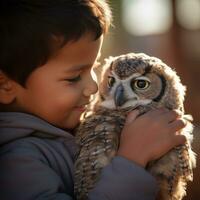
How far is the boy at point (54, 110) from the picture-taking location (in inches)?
53.1

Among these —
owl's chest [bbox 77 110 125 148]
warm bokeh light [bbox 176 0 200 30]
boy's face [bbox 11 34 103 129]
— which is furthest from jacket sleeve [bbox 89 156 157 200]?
warm bokeh light [bbox 176 0 200 30]

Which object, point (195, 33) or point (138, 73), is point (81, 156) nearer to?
point (138, 73)

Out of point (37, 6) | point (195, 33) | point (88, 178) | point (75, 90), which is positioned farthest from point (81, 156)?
point (195, 33)

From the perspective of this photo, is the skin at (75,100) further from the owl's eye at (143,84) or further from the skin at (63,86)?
the owl's eye at (143,84)

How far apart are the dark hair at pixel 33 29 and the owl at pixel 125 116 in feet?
0.80

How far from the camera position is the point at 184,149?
1518mm

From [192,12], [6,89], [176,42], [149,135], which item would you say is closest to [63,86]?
[6,89]

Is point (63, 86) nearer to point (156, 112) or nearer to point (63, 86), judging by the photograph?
point (63, 86)

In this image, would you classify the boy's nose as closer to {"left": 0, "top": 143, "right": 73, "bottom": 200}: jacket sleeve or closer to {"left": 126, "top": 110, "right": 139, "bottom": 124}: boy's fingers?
{"left": 126, "top": 110, "right": 139, "bottom": 124}: boy's fingers

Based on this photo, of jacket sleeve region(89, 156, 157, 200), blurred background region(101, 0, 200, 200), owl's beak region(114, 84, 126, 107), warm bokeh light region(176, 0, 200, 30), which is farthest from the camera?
warm bokeh light region(176, 0, 200, 30)

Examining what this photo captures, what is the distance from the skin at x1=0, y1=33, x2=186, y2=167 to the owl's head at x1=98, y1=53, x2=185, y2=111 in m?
0.11

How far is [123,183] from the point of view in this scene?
1329mm

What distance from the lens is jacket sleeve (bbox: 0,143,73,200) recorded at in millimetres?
1342

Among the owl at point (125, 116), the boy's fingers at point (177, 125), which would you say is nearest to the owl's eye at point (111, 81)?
the owl at point (125, 116)
